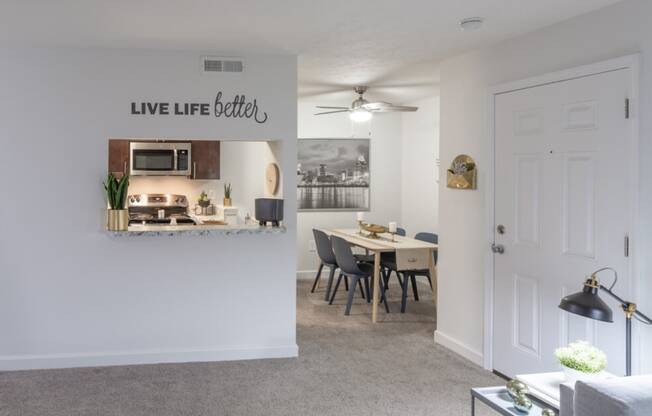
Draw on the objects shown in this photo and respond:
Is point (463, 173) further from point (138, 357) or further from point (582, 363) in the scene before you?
point (138, 357)

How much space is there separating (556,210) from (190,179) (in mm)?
5279

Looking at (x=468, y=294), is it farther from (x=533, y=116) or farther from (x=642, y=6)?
(x=642, y=6)

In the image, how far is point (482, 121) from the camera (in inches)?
172

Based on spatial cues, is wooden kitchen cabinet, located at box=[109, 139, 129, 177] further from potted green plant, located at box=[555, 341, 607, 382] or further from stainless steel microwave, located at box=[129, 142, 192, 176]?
potted green plant, located at box=[555, 341, 607, 382]

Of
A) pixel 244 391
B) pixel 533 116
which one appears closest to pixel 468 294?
pixel 533 116

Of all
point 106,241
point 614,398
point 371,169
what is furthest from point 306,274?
point 614,398

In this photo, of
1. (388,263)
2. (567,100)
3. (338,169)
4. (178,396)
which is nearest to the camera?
(567,100)

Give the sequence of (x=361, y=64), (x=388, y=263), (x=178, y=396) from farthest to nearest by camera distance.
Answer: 1. (x=388, y=263)
2. (x=361, y=64)
3. (x=178, y=396)

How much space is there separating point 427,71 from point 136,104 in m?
2.59

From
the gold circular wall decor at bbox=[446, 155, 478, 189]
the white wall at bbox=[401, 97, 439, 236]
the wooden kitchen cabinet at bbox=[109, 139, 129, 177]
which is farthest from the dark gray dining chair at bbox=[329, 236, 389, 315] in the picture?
the wooden kitchen cabinet at bbox=[109, 139, 129, 177]

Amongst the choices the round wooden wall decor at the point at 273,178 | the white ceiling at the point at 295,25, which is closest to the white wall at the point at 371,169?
the round wooden wall decor at the point at 273,178

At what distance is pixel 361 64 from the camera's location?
5.02m

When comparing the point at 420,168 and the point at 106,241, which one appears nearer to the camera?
the point at 106,241

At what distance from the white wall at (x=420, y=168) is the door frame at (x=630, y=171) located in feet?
9.89
